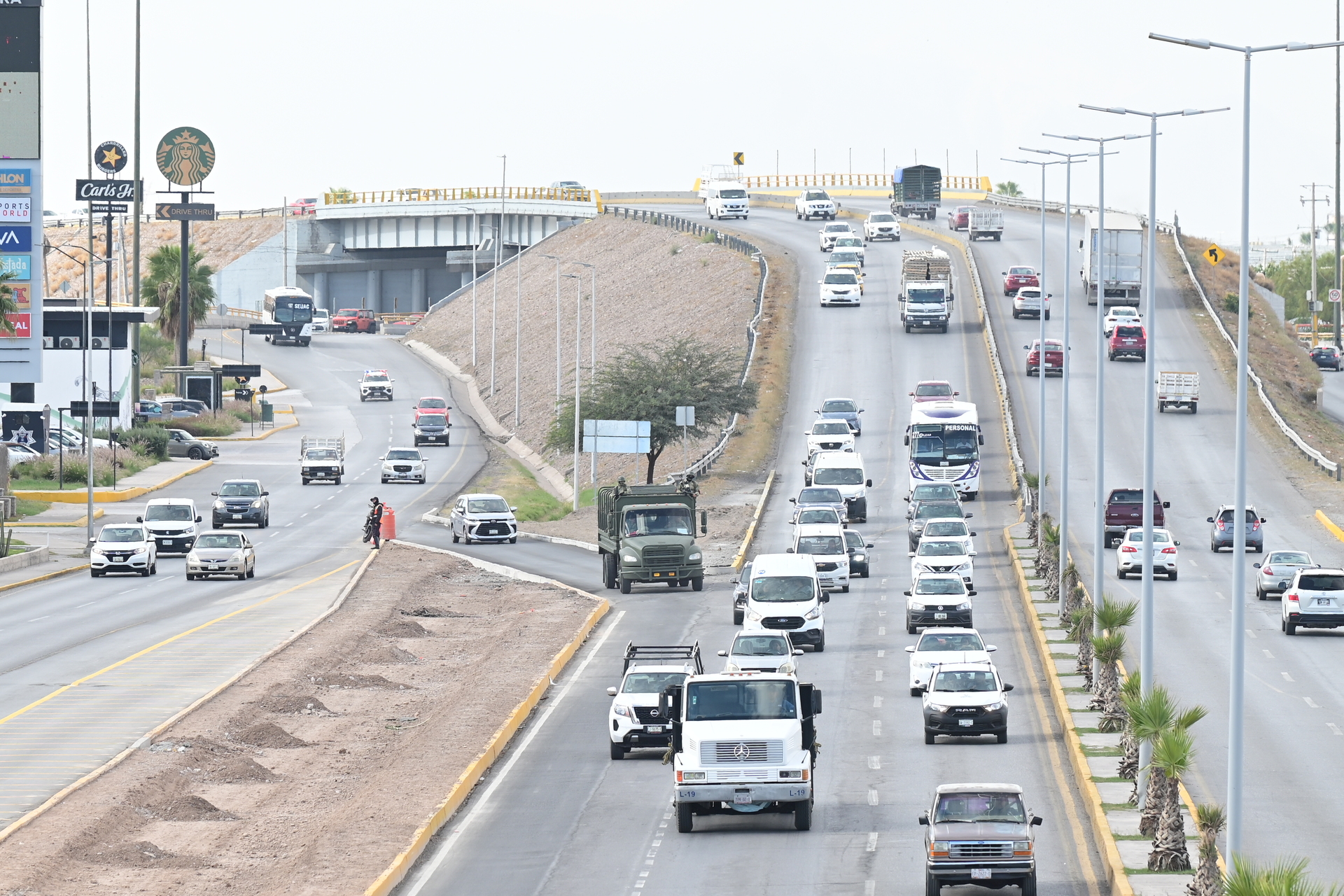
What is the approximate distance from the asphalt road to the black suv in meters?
16.3

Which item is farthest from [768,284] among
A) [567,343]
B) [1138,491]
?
[1138,491]

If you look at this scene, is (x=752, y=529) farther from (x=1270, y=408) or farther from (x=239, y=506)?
(x=1270, y=408)

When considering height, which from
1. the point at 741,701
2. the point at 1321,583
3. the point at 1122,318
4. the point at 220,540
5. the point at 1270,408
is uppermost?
the point at 1122,318

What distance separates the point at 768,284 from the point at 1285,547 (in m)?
59.4

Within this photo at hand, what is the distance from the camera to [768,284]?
114 metres

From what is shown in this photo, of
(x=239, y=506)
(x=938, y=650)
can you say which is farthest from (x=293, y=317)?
(x=938, y=650)

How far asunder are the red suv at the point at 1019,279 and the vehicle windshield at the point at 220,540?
57788 millimetres

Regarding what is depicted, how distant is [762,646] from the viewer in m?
35.4

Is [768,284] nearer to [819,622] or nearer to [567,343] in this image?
[567,343]

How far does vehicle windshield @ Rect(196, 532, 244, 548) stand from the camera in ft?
185

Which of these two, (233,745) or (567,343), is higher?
(567,343)

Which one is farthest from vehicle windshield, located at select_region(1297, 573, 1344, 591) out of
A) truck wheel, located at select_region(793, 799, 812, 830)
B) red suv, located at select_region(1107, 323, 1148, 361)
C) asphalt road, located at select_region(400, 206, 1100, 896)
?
red suv, located at select_region(1107, 323, 1148, 361)

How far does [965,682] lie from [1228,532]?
27281 millimetres

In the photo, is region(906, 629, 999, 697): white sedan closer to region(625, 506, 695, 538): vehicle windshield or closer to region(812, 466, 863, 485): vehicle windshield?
region(625, 506, 695, 538): vehicle windshield
